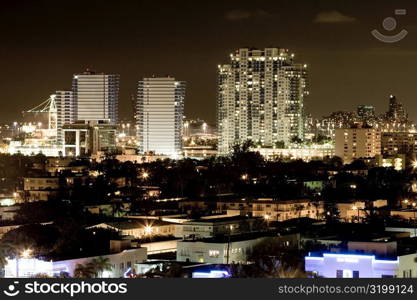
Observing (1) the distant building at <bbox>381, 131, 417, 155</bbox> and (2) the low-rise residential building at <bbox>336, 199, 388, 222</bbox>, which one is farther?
(1) the distant building at <bbox>381, 131, 417, 155</bbox>

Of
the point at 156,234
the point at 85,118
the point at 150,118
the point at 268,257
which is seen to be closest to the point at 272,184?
the point at 156,234

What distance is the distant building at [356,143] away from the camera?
106 ft

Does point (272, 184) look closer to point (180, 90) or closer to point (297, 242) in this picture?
point (297, 242)

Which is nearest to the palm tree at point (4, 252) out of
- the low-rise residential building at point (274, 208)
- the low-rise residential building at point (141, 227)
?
the low-rise residential building at point (141, 227)

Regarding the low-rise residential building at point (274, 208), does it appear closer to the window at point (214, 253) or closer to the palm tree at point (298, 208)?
the palm tree at point (298, 208)

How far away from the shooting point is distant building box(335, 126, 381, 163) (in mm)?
32312

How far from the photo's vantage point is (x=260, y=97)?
3469cm

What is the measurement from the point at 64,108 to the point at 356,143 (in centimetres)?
1080

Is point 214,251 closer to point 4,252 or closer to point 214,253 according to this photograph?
point 214,253

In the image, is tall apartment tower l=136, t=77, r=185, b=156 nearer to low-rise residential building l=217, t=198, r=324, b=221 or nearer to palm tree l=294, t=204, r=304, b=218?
low-rise residential building l=217, t=198, r=324, b=221

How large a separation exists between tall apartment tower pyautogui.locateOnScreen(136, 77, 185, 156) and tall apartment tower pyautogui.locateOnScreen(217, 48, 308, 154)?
4.60 feet

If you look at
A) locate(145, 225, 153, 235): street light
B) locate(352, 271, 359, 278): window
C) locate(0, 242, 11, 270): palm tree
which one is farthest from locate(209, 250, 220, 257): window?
locate(352, 271, 359, 278): window

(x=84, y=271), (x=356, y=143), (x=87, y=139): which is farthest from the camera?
(x=87, y=139)


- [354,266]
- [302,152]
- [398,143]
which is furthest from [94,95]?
[354,266]
